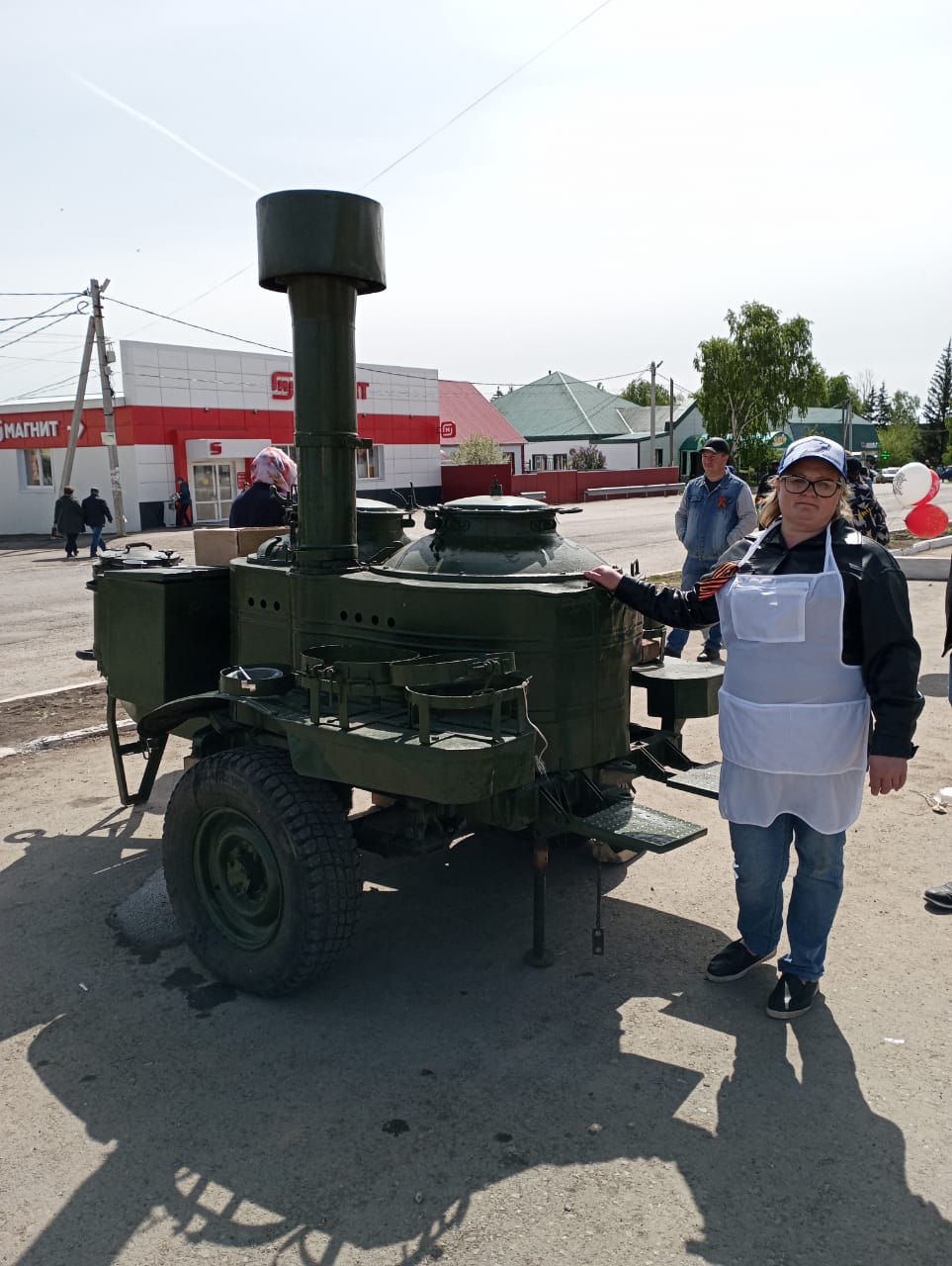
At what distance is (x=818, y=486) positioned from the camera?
130 inches

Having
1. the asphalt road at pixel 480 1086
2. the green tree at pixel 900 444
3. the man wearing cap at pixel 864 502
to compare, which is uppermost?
the green tree at pixel 900 444

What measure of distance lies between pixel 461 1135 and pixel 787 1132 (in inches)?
36.4

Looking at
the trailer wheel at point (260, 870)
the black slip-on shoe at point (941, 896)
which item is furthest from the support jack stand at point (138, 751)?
the black slip-on shoe at point (941, 896)

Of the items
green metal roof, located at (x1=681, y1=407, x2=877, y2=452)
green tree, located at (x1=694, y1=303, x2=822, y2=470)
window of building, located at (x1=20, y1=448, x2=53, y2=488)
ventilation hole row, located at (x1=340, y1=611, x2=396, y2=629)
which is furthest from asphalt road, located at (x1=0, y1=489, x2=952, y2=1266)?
green metal roof, located at (x1=681, y1=407, x2=877, y2=452)

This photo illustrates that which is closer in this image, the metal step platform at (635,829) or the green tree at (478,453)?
the metal step platform at (635,829)

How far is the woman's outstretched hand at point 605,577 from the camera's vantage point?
3.83m

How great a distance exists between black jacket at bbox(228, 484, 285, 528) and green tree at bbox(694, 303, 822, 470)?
4683cm

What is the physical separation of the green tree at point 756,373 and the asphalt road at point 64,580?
1865 cm

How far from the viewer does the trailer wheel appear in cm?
355

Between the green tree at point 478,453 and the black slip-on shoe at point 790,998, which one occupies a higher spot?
the green tree at point 478,453

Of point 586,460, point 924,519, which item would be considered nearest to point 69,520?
point 924,519

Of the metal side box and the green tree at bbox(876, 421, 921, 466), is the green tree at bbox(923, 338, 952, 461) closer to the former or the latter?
the green tree at bbox(876, 421, 921, 466)

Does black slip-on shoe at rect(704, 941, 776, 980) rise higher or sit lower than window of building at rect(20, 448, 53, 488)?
lower

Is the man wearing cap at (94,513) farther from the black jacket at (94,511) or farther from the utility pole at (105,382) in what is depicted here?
the utility pole at (105,382)
